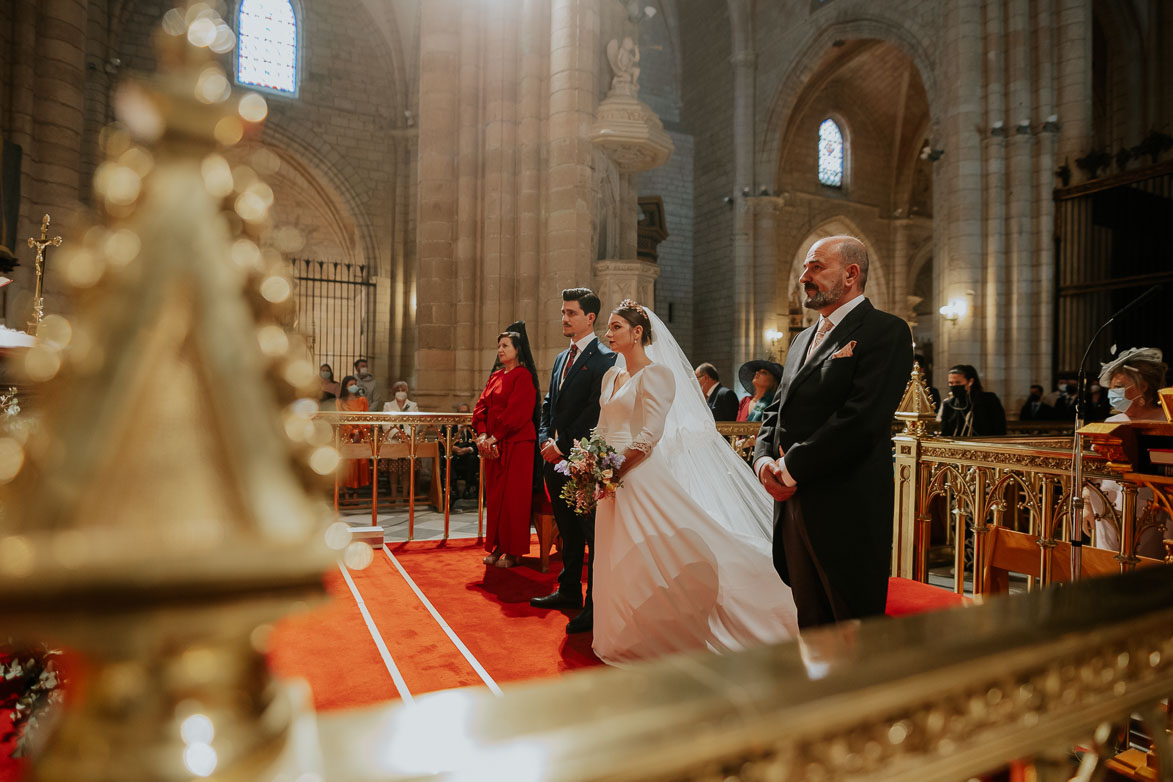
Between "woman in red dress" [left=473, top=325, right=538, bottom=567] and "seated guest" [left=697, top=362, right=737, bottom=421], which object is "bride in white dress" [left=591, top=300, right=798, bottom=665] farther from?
"seated guest" [left=697, top=362, right=737, bottom=421]

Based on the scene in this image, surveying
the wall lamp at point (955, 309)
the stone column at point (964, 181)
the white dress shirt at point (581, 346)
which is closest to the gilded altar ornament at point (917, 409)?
the white dress shirt at point (581, 346)

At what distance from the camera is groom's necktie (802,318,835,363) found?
2.60 m

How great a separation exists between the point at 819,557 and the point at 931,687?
185cm

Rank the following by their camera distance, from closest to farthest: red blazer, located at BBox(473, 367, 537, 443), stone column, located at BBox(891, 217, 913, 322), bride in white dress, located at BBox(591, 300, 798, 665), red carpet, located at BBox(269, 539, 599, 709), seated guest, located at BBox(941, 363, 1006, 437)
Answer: red carpet, located at BBox(269, 539, 599, 709) → bride in white dress, located at BBox(591, 300, 798, 665) → red blazer, located at BBox(473, 367, 537, 443) → seated guest, located at BBox(941, 363, 1006, 437) → stone column, located at BBox(891, 217, 913, 322)

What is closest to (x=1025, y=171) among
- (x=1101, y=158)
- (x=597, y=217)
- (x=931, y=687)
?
(x=1101, y=158)

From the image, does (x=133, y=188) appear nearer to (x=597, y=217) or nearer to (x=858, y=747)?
(x=858, y=747)

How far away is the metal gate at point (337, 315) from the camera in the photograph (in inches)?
658

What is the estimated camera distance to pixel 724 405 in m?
6.47

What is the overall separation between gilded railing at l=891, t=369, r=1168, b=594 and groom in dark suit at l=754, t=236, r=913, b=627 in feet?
3.40

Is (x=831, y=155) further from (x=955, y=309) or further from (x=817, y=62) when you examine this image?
(x=955, y=309)

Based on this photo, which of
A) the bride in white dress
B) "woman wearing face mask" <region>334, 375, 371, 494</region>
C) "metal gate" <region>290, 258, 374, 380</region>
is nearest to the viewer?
the bride in white dress

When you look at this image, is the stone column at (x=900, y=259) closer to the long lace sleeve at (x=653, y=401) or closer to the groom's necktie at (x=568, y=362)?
→ the groom's necktie at (x=568, y=362)

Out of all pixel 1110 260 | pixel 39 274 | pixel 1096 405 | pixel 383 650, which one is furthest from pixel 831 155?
pixel 383 650

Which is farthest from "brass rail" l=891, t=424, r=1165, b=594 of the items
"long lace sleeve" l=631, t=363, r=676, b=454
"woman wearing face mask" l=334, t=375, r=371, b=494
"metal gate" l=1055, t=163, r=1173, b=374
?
"metal gate" l=1055, t=163, r=1173, b=374
